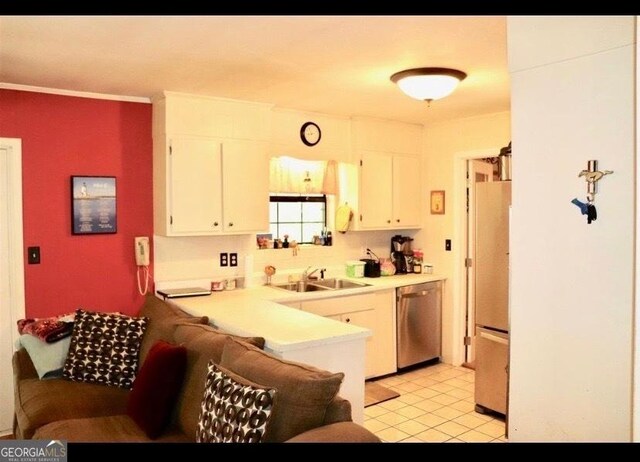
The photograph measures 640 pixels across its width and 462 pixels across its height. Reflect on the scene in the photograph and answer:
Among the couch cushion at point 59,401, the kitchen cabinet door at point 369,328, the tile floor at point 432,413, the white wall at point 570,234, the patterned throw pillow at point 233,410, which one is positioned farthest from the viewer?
the kitchen cabinet door at point 369,328

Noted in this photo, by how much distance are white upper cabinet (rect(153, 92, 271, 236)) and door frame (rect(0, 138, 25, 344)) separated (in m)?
0.95

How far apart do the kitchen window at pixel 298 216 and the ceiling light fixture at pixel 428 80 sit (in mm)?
1836

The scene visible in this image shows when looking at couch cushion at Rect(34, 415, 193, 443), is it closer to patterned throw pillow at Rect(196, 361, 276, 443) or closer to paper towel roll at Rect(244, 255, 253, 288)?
patterned throw pillow at Rect(196, 361, 276, 443)

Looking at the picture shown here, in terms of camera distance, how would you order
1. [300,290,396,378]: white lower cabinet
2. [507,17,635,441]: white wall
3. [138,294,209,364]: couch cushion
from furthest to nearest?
[300,290,396,378]: white lower cabinet → [138,294,209,364]: couch cushion → [507,17,635,441]: white wall

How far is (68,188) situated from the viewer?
3922 mm

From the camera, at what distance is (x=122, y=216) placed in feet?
13.6

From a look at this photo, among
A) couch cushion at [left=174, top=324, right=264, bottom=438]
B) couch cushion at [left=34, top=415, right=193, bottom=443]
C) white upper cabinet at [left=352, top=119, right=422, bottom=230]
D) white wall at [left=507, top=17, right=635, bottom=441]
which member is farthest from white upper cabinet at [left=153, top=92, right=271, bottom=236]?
white wall at [left=507, top=17, right=635, bottom=441]

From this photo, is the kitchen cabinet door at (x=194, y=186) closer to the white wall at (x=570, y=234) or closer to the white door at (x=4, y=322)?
the white door at (x=4, y=322)

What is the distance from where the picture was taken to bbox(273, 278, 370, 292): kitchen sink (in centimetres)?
485

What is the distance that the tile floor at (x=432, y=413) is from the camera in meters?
3.71

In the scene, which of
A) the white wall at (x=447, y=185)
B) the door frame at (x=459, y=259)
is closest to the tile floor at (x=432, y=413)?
the door frame at (x=459, y=259)

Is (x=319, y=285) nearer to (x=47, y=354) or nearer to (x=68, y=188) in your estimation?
(x=68, y=188)

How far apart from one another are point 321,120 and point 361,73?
161 centimetres
